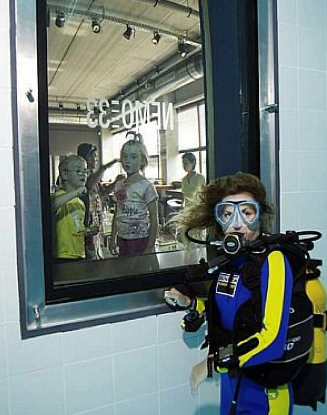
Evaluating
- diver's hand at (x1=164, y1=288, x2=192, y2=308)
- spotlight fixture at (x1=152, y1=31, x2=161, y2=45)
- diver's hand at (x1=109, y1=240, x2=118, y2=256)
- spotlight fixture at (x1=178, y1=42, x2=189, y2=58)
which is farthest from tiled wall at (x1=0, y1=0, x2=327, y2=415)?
spotlight fixture at (x1=152, y1=31, x2=161, y2=45)

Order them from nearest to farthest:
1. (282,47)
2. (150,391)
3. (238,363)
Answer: (238,363) < (150,391) < (282,47)

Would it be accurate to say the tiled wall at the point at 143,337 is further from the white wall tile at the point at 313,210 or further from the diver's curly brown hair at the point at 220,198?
the diver's curly brown hair at the point at 220,198

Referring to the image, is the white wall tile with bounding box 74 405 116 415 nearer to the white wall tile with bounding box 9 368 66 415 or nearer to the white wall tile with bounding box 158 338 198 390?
the white wall tile with bounding box 9 368 66 415

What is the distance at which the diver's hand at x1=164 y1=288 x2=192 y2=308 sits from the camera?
1.33 metres

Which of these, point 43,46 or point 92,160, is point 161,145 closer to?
point 92,160

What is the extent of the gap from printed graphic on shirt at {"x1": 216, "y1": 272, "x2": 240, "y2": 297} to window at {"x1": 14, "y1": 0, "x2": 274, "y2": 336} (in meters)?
0.32

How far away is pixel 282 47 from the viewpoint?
1.65 meters

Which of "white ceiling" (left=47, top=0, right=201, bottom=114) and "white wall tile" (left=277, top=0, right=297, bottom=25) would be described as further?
"white wall tile" (left=277, top=0, right=297, bottom=25)

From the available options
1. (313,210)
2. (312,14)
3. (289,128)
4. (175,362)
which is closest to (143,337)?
(175,362)

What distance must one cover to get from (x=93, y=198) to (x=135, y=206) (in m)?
0.20

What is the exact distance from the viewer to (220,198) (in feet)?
A: 4.29

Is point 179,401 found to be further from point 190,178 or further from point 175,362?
point 190,178

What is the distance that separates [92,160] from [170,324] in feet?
2.32

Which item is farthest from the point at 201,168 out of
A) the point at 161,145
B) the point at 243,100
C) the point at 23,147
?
the point at 23,147
